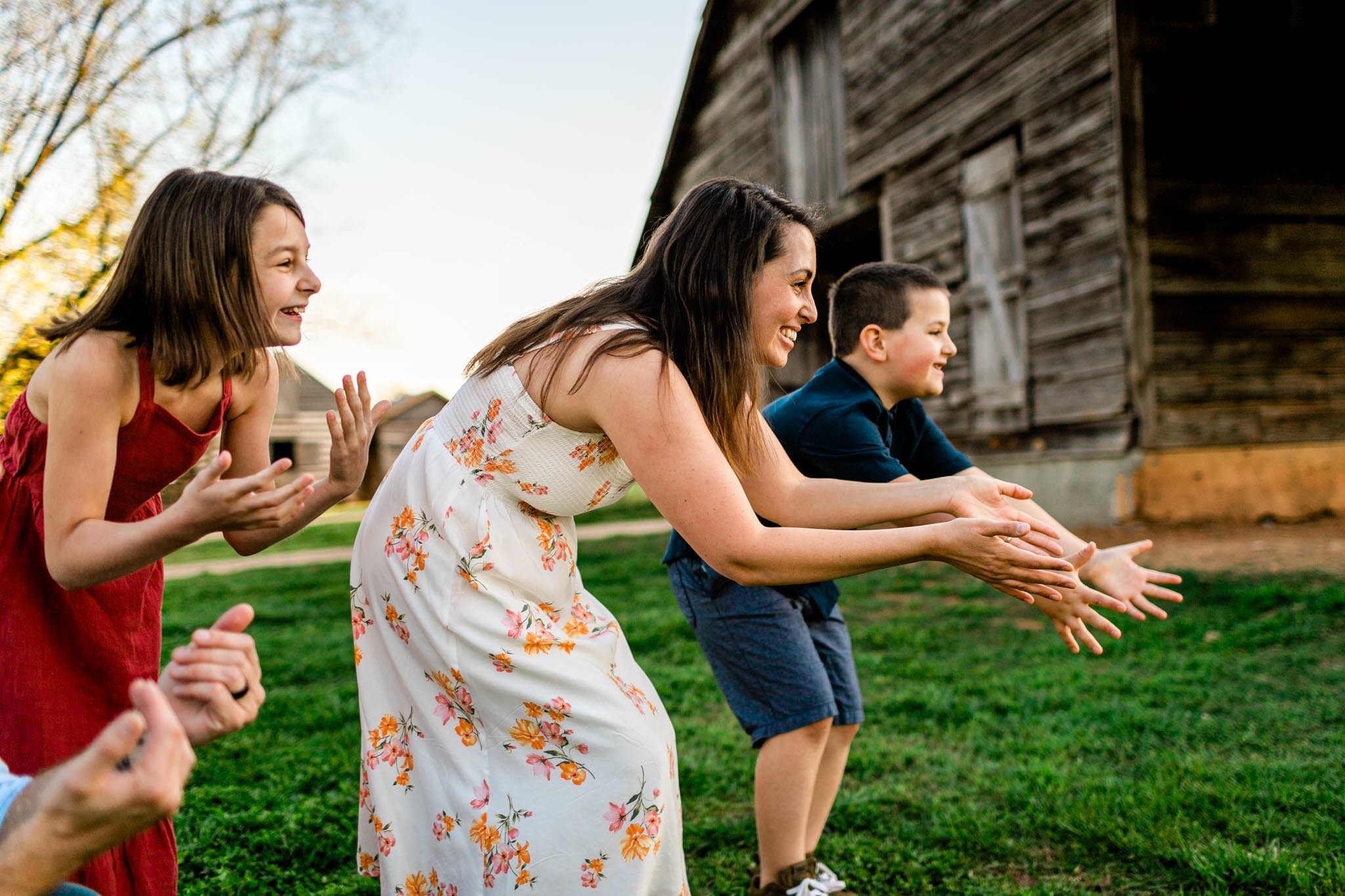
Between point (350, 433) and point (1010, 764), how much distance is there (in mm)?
2761

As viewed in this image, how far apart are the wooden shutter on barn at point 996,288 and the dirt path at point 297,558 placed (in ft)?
15.4

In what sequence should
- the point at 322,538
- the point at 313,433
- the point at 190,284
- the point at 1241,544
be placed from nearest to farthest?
the point at 190,284
the point at 1241,544
the point at 322,538
the point at 313,433

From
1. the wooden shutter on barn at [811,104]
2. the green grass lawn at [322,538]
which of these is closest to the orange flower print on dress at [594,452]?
the wooden shutter on barn at [811,104]

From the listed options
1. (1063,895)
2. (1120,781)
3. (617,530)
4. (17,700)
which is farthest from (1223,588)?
(617,530)

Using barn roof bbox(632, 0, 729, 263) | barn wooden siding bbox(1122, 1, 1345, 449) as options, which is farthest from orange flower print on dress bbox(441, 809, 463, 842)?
barn roof bbox(632, 0, 729, 263)

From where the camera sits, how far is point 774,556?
1.82m

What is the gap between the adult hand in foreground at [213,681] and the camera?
1.15 metres

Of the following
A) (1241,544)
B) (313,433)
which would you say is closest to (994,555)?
(1241,544)

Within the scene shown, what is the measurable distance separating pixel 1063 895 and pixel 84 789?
97.7 inches

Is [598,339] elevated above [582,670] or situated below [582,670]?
above

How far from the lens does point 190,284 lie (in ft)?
6.16

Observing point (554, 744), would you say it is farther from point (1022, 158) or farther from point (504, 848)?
point (1022, 158)

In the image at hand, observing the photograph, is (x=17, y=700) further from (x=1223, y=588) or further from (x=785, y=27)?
(x=785, y=27)

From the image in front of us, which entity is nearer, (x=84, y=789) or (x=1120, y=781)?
(x=84, y=789)
